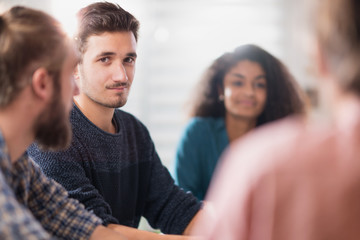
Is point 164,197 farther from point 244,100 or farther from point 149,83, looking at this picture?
point 149,83

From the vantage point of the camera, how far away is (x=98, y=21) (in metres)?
1.23

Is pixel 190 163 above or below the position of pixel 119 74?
below

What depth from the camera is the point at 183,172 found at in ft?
5.82

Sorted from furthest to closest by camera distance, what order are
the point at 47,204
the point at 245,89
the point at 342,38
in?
1. the point at 245,89
2. the point at 47,204
3. the point at 342,38

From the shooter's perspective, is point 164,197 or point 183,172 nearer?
point 164,197

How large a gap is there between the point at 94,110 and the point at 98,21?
0.91 feet

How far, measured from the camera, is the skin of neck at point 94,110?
125cm

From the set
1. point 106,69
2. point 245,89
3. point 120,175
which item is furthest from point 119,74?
point 245,89

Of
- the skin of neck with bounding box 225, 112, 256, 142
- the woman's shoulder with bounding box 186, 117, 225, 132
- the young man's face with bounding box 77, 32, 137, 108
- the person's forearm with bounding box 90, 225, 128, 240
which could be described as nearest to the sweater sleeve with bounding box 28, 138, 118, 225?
the person's forearm with bounding box 90, 225, 128, 240

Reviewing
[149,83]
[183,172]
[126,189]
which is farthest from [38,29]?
[149,83]

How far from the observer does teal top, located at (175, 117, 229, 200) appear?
1.78 metres

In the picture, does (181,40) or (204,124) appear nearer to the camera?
(204,124)

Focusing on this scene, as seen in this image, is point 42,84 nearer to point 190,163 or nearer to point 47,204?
point 47,204

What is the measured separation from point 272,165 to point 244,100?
140 cm
